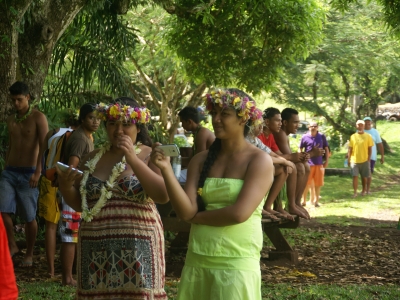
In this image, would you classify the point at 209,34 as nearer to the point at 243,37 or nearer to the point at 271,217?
the point at 243,37

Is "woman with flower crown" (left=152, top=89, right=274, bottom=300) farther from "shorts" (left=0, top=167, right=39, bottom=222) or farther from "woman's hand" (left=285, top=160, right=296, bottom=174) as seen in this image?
"woman's hand" (left=285, top=160, right=296, bottom=174)

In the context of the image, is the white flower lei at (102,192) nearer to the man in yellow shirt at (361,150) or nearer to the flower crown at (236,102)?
the flower crown at (236,102)

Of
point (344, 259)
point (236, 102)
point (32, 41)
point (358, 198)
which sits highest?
point (32, 41)

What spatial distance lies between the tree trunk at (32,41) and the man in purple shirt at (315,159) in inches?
263

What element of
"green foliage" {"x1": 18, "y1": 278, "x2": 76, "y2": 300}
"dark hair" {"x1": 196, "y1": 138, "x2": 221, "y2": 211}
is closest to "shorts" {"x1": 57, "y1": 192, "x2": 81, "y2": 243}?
"green foliage" {"x1": 18, "y1": 278, "x2": 76, "y2": 300}

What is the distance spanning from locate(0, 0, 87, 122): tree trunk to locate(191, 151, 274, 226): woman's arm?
5.33 meters

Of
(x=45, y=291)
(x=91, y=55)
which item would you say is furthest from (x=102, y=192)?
(x=91, y=55)

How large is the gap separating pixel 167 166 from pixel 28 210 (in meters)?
4.55

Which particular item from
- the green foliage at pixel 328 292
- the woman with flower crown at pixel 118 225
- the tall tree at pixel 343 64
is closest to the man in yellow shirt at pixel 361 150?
the tall tree at pixel 343 64

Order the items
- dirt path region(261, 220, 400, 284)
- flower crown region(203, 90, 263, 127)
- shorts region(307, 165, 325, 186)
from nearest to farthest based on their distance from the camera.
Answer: flower crown region(203, 90, 263, 127)
dirt path region(261, 220, 400, 284)
shorts region(307, 165, 325, 186)

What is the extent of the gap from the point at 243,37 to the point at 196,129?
294 cm

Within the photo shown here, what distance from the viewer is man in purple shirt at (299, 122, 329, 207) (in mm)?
15615

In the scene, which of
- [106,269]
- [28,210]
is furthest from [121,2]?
[106,269]

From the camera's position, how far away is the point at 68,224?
23.9 ft
